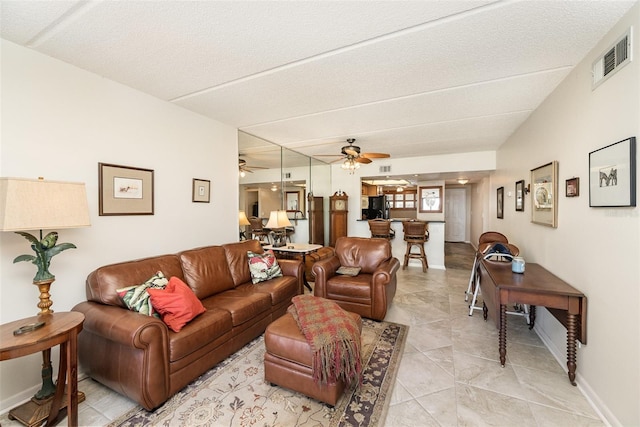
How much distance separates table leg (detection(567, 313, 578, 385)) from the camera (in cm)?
195

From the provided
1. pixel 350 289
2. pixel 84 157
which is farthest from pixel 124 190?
pixel 350 289

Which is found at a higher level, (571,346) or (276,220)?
(276,220)

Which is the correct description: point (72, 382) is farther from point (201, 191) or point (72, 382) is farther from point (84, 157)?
point (201, 191)

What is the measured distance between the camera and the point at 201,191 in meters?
3.28

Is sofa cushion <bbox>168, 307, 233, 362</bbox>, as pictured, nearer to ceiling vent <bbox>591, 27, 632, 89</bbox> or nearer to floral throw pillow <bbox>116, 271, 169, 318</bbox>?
floral throw pillow <bbox>116, 271, 169, 318</bbox>

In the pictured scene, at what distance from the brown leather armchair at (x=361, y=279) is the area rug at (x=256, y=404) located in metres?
0.83

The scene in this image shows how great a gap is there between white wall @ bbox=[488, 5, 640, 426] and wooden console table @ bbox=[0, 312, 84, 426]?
10.3 ft

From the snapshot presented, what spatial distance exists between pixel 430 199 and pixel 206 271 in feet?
21.4

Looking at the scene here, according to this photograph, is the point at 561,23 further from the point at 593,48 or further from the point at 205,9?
the point at 205,9

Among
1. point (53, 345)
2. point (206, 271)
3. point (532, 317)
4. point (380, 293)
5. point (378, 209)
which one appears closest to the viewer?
point (53, 345)

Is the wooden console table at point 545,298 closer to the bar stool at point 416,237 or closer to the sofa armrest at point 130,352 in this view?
the sofa armrest at point 130,352

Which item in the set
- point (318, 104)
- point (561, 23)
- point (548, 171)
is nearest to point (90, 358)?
point (318, 104)

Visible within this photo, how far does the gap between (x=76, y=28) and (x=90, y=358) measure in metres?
2.26

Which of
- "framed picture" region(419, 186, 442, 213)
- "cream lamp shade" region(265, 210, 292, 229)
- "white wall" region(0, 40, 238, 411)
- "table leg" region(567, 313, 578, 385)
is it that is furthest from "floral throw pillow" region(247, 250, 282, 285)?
"framed picture" region(419, 186, 442, 213)
